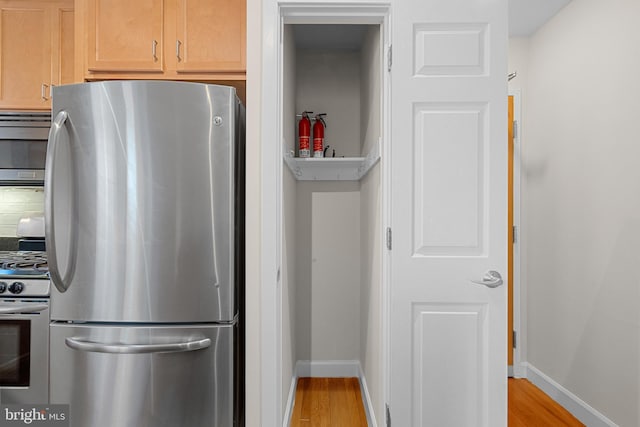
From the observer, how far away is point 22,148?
2295mm

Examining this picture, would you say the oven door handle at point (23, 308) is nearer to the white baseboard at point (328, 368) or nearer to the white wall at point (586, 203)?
the white baseboard at point (328, 368)

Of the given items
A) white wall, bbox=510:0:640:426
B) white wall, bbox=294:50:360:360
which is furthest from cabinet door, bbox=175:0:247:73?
white wall, bbox=510:0:640:426

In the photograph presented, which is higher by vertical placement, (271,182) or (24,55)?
(24,55)

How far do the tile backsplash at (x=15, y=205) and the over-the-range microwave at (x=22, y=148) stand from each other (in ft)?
0.91

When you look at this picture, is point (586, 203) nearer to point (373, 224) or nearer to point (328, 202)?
point (373, 224)

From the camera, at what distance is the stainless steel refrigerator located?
66.0 inches

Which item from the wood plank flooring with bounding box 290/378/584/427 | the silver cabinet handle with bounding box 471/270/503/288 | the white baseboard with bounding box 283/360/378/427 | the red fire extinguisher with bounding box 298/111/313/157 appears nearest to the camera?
the silver cabinet handle with bounding box 471/270/503/288

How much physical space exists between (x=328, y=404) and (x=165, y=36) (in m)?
2.36

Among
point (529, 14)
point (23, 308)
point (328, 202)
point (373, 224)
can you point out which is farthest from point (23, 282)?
point (529, 14)

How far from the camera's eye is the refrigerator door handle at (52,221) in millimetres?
1608

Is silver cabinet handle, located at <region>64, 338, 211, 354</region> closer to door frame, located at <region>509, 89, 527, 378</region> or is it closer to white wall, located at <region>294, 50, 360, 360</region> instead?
white wall, located at <region>294, 50, 360, 360</region>

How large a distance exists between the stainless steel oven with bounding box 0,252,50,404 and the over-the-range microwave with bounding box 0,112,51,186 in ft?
2.47

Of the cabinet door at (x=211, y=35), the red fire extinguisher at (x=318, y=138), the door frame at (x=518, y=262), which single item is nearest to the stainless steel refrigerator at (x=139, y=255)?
the cabinet door at (x=211, y=35)

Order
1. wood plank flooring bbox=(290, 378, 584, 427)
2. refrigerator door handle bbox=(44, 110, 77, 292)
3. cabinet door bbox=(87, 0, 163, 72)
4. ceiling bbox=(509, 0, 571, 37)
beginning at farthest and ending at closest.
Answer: ceiling bbox=(509, 0, 571, 37)
wood plank flooring bbox=(290, 378, 584, 427)
cabinet door bbox=(87, 0, 163, 72)
refrigerator door handle bbox=(44, 110, 77, 292)
